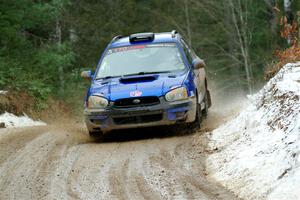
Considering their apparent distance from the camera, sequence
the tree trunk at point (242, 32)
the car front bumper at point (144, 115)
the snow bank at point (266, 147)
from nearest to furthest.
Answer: the snow bank at point (266, 147)
the car front bumper at point (144, 115)
the tree trunk at point (242, 32)

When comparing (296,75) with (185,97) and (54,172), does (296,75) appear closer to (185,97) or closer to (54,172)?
(185,97)

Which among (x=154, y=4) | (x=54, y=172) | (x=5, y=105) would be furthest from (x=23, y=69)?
(x=154, y=4)

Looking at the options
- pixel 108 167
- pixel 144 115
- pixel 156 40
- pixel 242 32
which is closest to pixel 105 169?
pixel 108 167

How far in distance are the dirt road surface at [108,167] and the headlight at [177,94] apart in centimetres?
66

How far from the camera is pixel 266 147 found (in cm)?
734

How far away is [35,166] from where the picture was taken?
8.87 metres

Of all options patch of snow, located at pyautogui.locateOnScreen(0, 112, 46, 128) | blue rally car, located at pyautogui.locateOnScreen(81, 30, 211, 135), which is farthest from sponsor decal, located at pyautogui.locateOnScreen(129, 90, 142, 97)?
patch of snow, located at pyautogui.locateOnScreen(0, 112, 46, 128)

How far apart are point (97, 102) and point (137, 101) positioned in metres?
0.72

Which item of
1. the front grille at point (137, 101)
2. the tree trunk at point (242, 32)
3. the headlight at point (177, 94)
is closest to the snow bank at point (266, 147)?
the headlight at point (177, 94)

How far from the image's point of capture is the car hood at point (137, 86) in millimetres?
10734

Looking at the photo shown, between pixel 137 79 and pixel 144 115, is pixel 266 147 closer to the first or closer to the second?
pixel 144 115

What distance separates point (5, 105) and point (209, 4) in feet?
76.8

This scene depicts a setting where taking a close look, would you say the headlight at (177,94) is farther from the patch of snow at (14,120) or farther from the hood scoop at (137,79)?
the patch of snow at (14,120)

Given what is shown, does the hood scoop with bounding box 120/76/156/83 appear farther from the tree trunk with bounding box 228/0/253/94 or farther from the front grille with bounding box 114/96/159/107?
the tree trunk with bounding box 228/0/253/94
